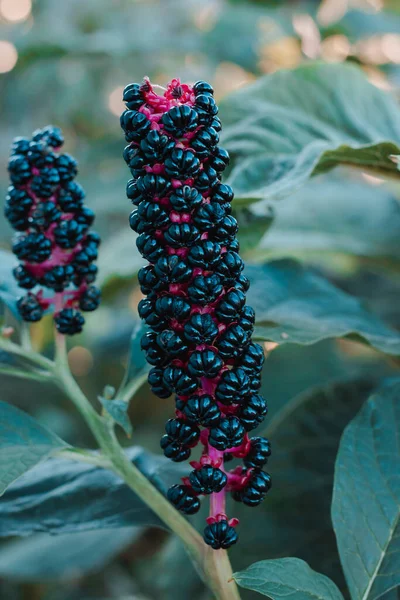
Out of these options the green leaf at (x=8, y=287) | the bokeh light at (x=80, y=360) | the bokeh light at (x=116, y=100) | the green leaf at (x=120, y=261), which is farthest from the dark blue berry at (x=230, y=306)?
the bokeh light at (x=116, y=100)

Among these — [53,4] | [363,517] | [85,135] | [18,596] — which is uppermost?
[53,4]

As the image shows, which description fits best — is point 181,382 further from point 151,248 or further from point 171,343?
point 151,248

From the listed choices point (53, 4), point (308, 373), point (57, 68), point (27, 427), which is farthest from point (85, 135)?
point (27, 427)

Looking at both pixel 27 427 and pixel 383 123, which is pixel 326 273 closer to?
pixel 383 123

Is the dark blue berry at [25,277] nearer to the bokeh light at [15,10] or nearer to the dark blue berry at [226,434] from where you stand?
the dark blue berry at [226,434]

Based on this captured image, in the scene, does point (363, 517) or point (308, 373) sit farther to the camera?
point (308, 373)

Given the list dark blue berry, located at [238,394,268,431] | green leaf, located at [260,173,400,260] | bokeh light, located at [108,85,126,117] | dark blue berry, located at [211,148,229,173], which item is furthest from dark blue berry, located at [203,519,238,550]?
bokeh light, located at [108,85,126,117]

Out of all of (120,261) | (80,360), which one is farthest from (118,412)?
(80,360)
